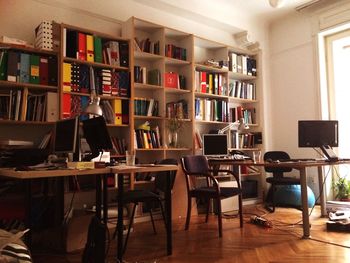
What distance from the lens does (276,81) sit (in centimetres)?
590

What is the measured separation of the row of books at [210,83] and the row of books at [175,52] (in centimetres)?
34

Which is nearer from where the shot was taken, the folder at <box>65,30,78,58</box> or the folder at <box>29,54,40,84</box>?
the folder at <box>29,54,40,84</box>

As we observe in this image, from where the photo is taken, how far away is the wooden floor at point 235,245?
2596mm

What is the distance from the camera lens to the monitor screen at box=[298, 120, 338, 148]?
3.74 meters

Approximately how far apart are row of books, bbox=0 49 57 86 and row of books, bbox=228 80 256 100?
288 cm

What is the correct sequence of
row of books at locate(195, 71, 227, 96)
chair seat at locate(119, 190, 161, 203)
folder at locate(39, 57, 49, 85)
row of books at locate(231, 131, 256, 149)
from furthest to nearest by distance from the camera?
row of books at locate(231, 131, 256, 149), row of books at locate(195, 71, 227, 96), folder at locate(39, 57, 49, 85), chair seat at locate(119, 190, 161, 203)

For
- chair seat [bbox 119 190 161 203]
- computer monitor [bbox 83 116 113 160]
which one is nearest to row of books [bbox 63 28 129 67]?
computer monitor [bbox 83 116 113 160]

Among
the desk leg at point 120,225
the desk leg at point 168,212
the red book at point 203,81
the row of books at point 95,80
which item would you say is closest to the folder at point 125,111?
the row of books at point 95,80

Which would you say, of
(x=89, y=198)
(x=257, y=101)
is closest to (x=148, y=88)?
(x=89, y=198)

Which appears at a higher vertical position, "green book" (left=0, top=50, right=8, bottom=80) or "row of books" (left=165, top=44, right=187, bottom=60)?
"row of books" (left=165, top=44, right=187, bottom=60)

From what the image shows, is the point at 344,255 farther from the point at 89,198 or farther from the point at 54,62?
the point at 54,62

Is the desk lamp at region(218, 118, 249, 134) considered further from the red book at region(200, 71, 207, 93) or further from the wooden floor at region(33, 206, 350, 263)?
the wooden floor at region(33, 206, 350, 263)

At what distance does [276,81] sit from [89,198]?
13.0 ft

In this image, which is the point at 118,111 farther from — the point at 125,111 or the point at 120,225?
the point at 120,225
